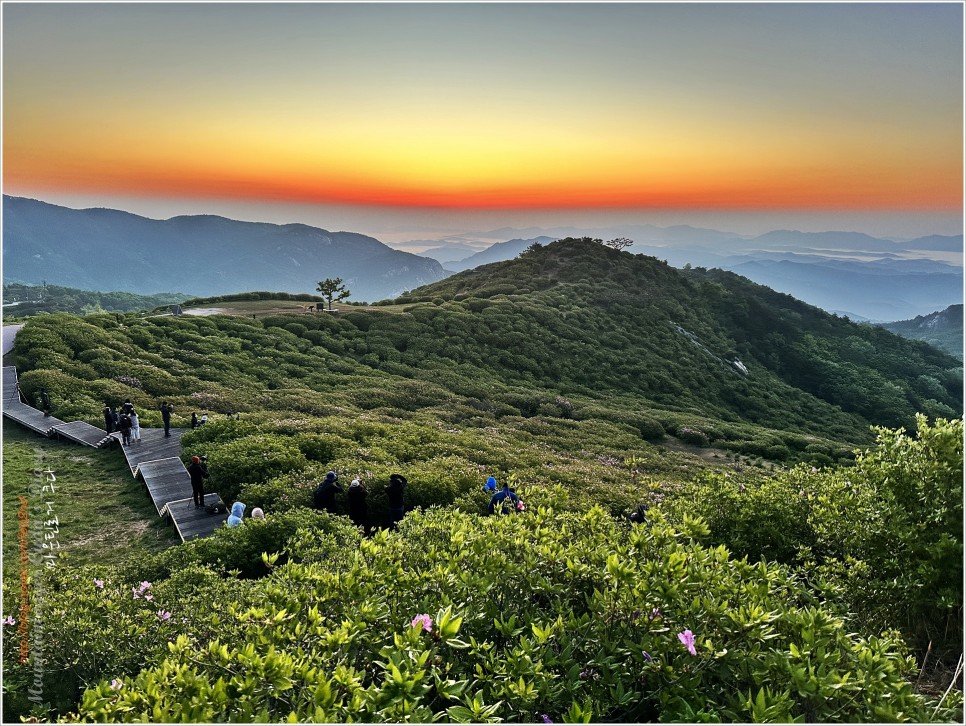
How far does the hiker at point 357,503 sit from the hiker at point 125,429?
28.8 feet

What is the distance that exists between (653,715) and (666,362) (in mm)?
37792

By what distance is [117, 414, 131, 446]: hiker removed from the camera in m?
14.6

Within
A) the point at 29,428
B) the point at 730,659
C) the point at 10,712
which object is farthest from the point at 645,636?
the point at 29,428

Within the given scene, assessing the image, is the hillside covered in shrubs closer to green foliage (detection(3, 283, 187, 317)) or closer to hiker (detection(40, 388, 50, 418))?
hiker (detection(40, 388, 50, 418))

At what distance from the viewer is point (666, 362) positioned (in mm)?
39438

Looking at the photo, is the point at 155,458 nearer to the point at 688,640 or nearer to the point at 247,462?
the point at 247,462

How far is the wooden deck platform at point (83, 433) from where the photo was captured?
15.1 m

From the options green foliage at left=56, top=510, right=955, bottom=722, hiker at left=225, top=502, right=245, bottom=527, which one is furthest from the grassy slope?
green foliage at left=56, top=510, right=955, bottom=722

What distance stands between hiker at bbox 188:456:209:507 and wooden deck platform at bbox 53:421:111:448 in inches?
244

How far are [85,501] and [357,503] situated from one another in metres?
6.96

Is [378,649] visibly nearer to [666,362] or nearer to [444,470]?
[444,470]

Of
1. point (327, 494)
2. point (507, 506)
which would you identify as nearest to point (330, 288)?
point (327, 494)

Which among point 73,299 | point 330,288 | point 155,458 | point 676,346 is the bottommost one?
point 155,458

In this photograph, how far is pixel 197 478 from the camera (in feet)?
35.9
